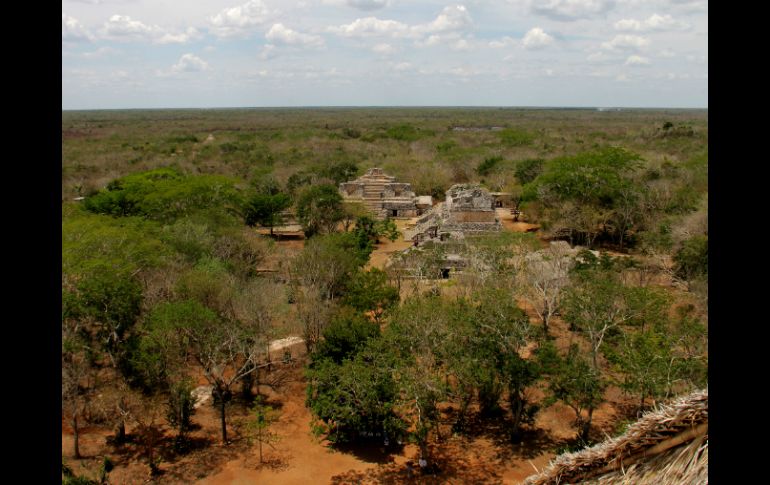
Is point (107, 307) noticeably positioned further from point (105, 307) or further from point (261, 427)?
point (261, 427)

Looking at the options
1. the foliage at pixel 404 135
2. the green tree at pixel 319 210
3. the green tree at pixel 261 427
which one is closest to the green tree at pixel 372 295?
the green tree at pixel 261 427

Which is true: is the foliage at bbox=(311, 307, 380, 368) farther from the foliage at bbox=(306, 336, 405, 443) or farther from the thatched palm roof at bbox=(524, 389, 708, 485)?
the thatched palm roof at bbox=(524, 389, 708, 485)

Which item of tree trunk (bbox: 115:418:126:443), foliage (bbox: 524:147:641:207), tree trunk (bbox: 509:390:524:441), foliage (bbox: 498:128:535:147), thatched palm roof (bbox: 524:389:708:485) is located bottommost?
tree trunk (bbox: 115:418:126:443)

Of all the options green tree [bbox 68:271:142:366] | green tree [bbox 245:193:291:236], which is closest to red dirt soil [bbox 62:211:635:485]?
green tree [bbox 68:271:142:366]

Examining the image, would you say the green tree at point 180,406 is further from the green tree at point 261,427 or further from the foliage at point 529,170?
the foliage at point 529,170

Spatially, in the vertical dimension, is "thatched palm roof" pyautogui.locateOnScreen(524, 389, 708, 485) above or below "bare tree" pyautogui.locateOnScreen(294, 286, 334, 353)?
above

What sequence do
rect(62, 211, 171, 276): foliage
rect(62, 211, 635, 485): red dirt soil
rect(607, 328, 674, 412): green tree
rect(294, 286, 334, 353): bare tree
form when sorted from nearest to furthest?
rect(62, 211, 635, 485): red dirt soil
rect(607, 328, 674, 412): green tree
rect(62, 211, 171, 276): foliage
rect(294, 286, 334, 353): bare tree

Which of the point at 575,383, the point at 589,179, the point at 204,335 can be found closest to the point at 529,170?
the point at 589,179
